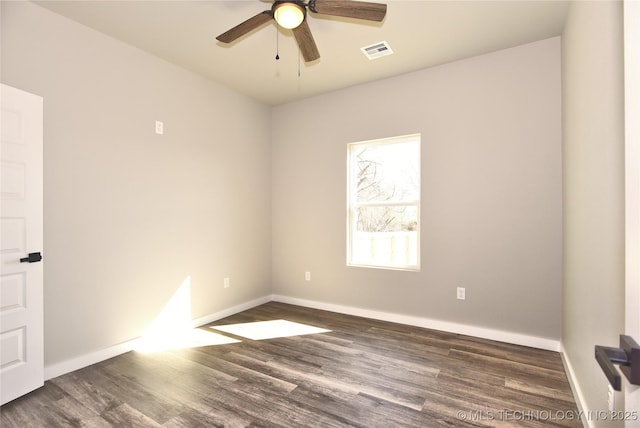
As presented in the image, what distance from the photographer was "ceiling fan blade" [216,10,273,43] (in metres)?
1.97

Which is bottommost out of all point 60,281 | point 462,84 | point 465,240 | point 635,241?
point 60,281

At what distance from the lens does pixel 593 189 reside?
162 centimetres

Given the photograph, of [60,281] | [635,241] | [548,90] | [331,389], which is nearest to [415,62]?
[548,90]

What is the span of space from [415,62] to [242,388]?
3.44 meters

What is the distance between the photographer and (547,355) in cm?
265

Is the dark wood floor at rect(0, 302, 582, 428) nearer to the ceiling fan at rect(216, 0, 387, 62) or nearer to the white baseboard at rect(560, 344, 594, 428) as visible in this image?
the white baseboard at rect(560, 344, 594, 428)

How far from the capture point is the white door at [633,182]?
30.1 inches

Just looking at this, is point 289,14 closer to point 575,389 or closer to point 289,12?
point 289,12

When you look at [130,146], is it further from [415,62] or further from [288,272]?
[415,62]

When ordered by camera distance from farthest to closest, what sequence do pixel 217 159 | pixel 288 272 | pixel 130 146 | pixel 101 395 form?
pixel 288 272 → pixel 217 159 → pixel 130 146 → pixel 101 395

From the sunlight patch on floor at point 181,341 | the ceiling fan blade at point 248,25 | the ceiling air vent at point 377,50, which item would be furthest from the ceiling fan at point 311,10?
the sunlight patch on floor at point 181,341

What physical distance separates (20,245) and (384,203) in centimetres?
332

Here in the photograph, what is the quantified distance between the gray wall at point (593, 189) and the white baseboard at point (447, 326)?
0.38 meters

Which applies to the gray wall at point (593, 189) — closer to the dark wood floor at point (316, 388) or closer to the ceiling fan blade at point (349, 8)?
the dark wood floor at point (316, 388)
